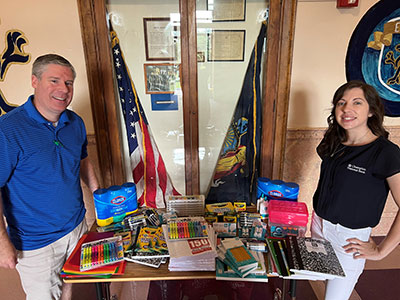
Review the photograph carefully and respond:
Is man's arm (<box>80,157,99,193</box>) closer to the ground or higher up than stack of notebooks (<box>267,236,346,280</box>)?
higher up

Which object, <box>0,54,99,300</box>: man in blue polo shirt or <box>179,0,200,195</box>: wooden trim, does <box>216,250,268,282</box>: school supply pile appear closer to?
<box>0,54,99,300</box>: man in blue polo shirt

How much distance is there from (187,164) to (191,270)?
131 centimetres

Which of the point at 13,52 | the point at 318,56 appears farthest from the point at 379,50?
the point at 13,52

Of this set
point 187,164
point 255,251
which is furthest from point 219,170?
point 255,251

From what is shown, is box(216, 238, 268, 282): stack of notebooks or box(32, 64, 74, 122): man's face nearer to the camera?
box(216, 238, 268, 282): stack of notebooks

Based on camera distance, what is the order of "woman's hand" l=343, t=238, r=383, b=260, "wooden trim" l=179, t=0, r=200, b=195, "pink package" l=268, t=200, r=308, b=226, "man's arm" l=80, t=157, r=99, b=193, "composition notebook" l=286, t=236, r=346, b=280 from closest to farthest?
→ "composition notebook" l=286, t=236, r=346, b=280 → "woman's hand" l=343, t=238, r=383, b=260 → "pink package" l=268, t=200, r=308, b=226 → "man's arm" l=80, t=157, r=99, b=193 → "wooden trim" l=179, t=0, r=200, b=195

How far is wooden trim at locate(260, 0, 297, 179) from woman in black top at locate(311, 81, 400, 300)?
875 millimetres

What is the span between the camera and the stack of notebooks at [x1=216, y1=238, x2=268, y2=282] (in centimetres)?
119

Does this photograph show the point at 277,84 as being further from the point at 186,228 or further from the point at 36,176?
the point at 36,176

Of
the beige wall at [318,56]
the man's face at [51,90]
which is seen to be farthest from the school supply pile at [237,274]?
the beige wall at [318,56]

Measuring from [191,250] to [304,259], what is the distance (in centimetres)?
54

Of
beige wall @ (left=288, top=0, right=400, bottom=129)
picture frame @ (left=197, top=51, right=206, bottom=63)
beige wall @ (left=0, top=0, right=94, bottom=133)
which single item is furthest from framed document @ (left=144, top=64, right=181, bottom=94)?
beige wall @ (left=288, top=0, right=400, bottom=129)

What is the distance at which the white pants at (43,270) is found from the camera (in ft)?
4.54

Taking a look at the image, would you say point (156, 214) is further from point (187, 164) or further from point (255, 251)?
point (187, 164)
